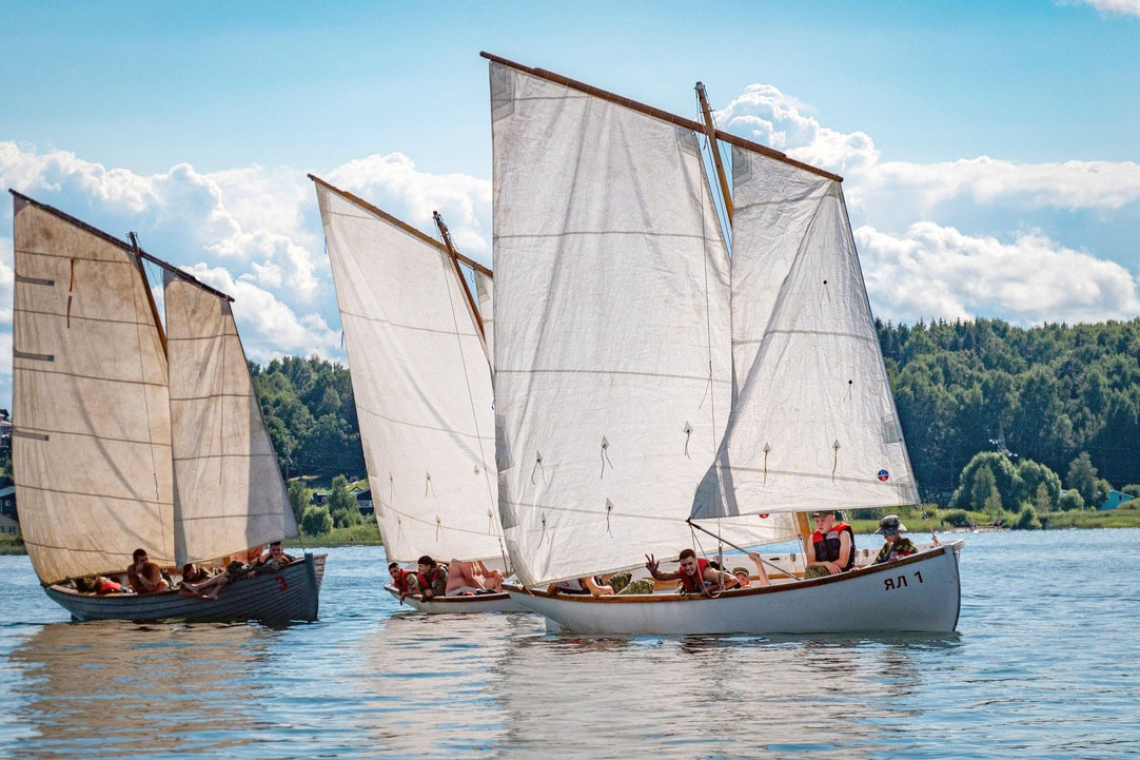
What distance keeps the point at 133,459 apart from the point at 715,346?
18546 millimetres

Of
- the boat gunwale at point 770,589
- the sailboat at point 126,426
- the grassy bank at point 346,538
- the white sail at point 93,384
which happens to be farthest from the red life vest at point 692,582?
the grassy bank at point 346,538

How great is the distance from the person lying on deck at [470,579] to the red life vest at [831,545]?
54.0 ft

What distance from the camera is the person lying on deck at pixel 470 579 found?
157 ft

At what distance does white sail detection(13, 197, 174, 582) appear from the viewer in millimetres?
45500

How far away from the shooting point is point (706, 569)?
34156 mm

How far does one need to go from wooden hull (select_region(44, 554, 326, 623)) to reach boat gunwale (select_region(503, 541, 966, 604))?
935 cm

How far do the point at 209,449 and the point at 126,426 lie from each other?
112 inches

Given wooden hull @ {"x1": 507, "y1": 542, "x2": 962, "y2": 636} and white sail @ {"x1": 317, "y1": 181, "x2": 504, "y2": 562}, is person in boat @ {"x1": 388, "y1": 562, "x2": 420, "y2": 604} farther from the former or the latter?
wooden hull @ {"x1": 507, "y1": 542, "x2": 962, "y2": 636}

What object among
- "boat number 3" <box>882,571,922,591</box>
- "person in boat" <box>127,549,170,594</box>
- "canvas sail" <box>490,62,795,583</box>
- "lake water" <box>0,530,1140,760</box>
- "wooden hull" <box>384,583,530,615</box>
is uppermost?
"canvas sail" <box>490,62,795,583</box>

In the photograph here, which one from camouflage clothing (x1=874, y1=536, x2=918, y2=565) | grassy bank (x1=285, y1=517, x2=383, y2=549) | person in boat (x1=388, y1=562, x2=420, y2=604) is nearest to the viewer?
camouflage clothing (x1=874, y1=536, x2=918, y2=565)

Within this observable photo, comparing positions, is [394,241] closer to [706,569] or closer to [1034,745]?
[706,569]

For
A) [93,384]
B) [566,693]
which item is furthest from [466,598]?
[566,693]

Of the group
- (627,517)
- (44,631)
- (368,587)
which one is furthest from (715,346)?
(368,587)

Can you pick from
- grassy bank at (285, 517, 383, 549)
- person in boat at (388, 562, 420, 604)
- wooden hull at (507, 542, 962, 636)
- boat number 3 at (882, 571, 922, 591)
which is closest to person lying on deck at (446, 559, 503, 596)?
person in boat at (388, 562, 420, 604)
